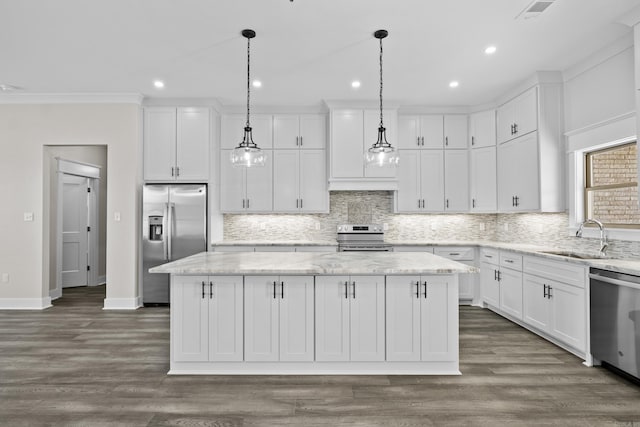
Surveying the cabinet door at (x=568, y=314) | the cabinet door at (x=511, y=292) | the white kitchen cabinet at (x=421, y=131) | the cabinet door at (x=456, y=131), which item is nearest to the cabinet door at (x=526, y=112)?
the cabinet door at (x=456, y=131)

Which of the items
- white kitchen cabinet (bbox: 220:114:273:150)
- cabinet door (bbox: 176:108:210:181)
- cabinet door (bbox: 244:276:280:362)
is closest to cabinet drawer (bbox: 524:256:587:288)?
cabinet door (bbox: 244:276:280:362)

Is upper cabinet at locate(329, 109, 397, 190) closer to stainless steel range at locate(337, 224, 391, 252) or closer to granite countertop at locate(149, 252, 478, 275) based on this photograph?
stainless steel range at locate(337, 224, 391, 252)

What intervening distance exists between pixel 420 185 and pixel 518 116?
1.57 meters

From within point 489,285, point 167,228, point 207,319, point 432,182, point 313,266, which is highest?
point 432,182

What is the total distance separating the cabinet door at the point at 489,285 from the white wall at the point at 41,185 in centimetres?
473

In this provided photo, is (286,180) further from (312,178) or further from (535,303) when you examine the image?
(535,303)

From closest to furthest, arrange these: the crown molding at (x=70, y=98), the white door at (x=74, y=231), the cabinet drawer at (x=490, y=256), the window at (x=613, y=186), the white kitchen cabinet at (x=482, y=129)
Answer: the window at (x=613, y=186) → the cabinet drawer at (x=490, y=256) → the crown molding at (x=70, y=98) → the white kitchen cabinet at (x=482, y=129) → the white door at (x=74, y=231)

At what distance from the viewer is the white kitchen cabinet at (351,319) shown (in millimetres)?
2977

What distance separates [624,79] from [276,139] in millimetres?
4095

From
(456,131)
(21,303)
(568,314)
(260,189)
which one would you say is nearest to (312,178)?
(260,189)

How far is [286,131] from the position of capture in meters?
5.67

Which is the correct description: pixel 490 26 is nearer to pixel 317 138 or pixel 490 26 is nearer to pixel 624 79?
pixel 624 79

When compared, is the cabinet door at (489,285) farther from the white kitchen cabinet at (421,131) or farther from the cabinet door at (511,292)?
the white kitchen cabinet at (421,131)

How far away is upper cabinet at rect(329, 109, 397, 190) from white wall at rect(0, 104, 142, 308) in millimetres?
2747
